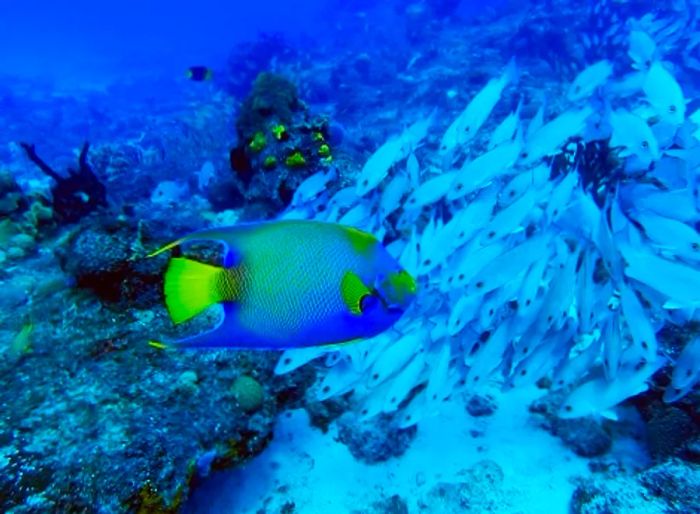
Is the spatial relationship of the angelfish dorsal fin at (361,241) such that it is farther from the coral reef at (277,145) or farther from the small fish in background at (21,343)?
the coral reef at (277,145)

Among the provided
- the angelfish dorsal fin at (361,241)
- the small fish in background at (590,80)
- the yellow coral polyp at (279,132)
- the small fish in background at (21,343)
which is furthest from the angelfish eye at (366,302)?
the yellow coral polyp at (279,132)

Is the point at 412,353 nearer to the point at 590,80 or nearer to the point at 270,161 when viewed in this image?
the point at 590,80

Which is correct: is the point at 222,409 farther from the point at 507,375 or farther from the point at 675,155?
the point at 675,155

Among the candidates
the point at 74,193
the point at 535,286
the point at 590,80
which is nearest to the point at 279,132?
the point at 74,193

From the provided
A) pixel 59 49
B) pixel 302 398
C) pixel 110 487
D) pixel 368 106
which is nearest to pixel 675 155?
pixel 302 398

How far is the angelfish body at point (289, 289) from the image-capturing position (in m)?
1.36

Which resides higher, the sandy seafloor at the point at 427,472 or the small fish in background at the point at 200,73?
the small fish in background at the point at 200,73

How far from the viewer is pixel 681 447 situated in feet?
10.9

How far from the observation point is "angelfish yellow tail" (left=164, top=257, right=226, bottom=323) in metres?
1.31

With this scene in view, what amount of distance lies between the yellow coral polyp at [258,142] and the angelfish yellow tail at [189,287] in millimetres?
5547

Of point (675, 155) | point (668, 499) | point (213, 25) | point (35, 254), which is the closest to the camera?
point (668, 499)

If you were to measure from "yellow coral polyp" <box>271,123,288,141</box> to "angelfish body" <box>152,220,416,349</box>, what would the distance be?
5.36 m

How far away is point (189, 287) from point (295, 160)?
5.33 meters

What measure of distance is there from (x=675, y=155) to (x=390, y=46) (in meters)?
23.7
